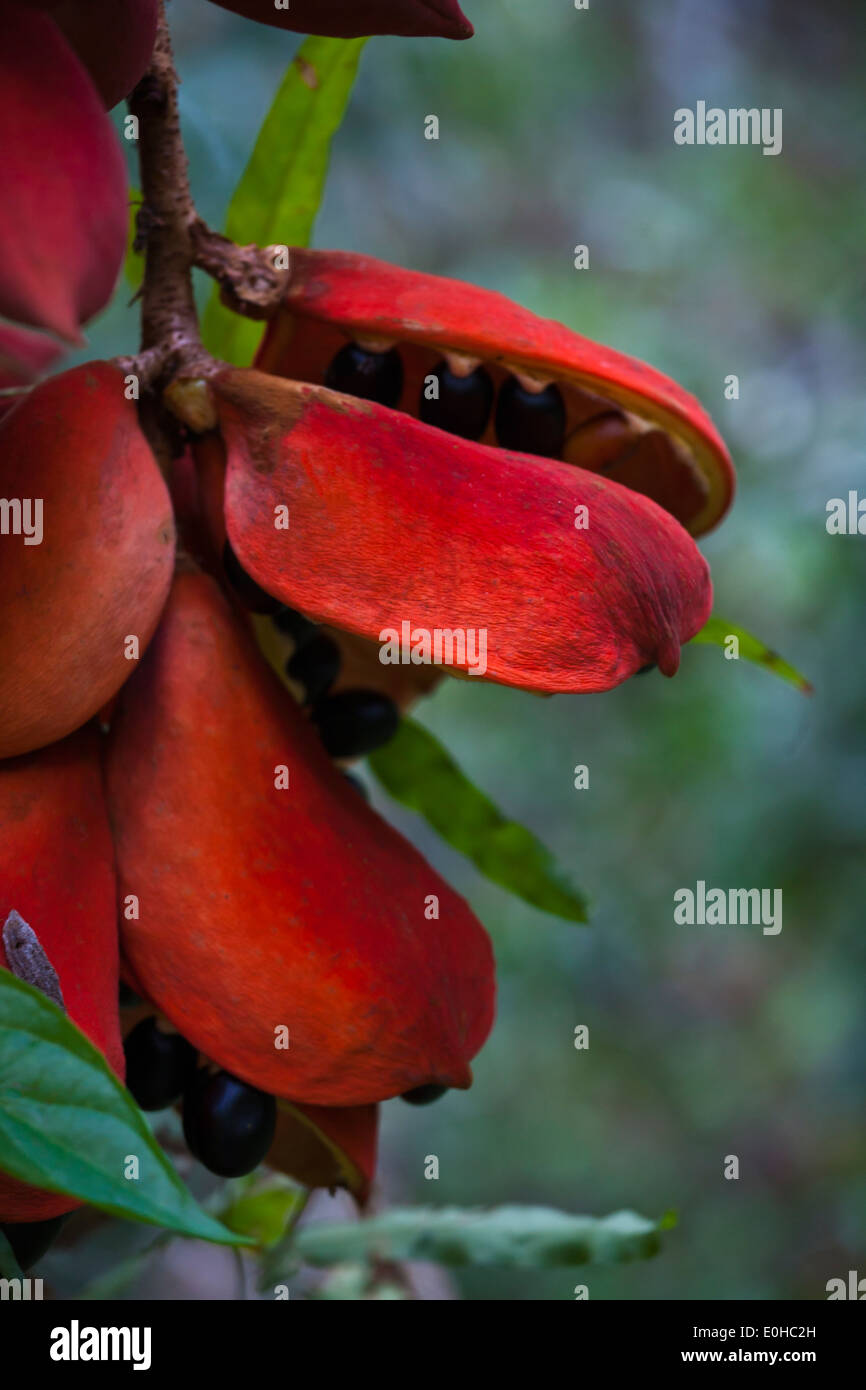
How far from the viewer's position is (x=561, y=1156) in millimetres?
1983

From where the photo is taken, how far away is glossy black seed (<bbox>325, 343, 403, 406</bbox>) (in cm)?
49

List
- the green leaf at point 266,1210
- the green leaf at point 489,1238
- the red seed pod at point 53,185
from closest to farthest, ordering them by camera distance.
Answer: the red seed pod at point 53,185 → the green leaf at point 489,1238 → the green leaf at point 266,1210

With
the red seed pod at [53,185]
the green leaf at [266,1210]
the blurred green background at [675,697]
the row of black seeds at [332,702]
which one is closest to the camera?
the red seed pod at [53,185]

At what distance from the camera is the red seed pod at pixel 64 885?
40 cm

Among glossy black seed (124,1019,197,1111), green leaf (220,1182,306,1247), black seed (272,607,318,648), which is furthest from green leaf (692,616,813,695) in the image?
green leaf (220,1182,306,1247)

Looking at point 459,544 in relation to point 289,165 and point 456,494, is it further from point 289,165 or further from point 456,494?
point 289,165

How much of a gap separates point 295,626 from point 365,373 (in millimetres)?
101

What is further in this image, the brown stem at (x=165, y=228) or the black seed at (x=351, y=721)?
the black seed at (x=351, y=721)

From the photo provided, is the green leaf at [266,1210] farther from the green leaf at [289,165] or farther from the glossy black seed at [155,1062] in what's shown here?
the green leaf at [289,165]

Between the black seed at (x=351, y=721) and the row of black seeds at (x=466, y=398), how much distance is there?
0.40 ft

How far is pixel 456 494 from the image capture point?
1.32ft

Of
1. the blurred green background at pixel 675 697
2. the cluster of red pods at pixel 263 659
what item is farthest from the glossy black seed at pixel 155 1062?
the blurred green background at pixel 675 697
